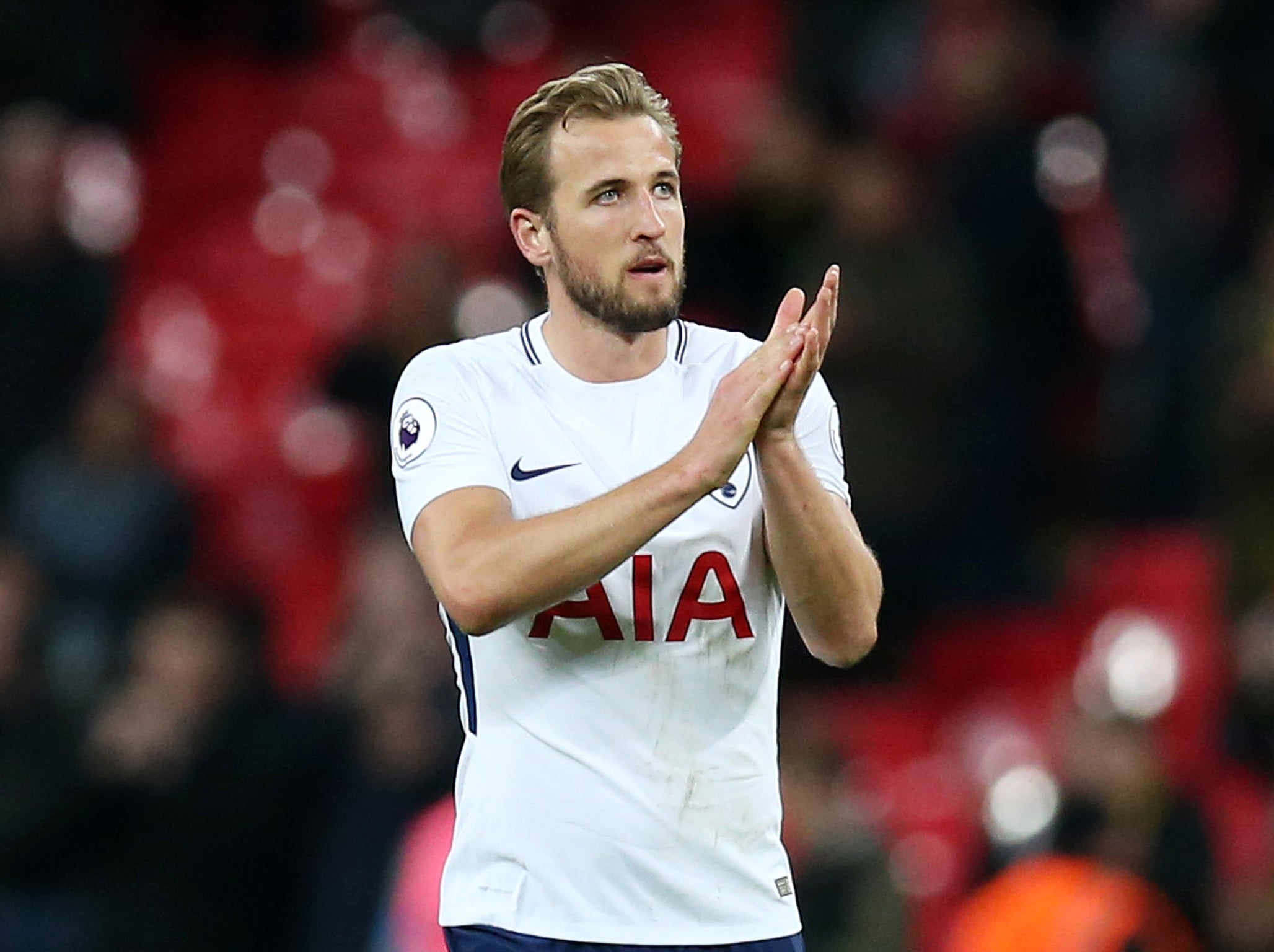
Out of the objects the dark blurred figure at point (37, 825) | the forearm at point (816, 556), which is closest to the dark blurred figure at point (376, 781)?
the dark blurred figure at point (37, 825)

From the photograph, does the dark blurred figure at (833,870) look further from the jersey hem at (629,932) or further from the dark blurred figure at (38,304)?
the dark blurred figure at (38,304)

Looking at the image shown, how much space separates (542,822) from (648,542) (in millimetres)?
525

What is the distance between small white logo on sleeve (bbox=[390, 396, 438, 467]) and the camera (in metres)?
3.99

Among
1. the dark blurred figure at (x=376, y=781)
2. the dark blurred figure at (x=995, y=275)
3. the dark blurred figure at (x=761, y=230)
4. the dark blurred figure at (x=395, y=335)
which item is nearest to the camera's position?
the dark blurred figure at (x=376, y=781)

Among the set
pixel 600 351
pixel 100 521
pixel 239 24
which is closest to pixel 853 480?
pixel 100 521

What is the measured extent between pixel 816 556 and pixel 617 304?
0.58 metres

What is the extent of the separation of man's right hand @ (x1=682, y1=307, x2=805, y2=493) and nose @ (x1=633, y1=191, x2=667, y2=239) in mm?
320

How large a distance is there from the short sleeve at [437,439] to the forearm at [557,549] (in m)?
0.18

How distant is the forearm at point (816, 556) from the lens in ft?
12.3

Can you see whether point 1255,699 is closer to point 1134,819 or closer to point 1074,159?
point 1134,819

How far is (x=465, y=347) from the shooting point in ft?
13.7

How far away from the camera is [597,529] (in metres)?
3.63

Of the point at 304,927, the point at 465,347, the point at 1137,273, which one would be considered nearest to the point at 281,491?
the point at 304,927

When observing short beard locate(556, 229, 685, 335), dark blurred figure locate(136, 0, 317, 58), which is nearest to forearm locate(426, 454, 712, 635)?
short beard locate(556, 229, 685, 335)
